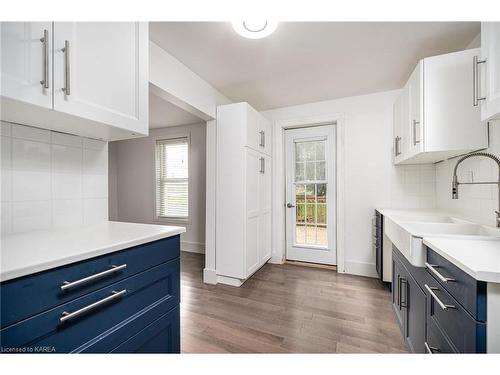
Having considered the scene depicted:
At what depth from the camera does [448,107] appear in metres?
1.63

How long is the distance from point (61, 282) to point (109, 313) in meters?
0.24

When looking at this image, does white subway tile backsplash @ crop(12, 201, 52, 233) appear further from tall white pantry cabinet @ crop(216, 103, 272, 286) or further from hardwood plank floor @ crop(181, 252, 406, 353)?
tall white pantry cabinet @ crop(216, 103, 272, 286)

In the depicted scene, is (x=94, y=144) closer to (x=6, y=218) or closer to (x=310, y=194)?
(x=6, y=218)

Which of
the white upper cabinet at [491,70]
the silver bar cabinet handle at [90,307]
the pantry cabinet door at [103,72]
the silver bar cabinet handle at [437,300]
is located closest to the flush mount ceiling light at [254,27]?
the pantry cabinet door at [103,72]

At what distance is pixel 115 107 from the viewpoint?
1138 mm

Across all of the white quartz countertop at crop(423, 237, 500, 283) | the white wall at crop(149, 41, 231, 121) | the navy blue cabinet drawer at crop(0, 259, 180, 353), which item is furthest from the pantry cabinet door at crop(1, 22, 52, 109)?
the white quartz countertop at crop(423, 237, 500, 283)

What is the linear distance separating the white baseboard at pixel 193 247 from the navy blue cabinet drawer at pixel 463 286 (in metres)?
3.57

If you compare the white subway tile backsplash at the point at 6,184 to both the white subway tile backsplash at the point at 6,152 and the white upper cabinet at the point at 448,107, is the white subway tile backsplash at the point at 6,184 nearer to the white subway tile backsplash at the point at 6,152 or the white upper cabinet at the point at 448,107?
the white subway tile backsplash at the point at 6,152

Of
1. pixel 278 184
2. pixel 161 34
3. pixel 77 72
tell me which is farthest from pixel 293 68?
pixel 77 72

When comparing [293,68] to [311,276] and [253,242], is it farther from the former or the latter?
[311,276]

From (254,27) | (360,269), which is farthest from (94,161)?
(360,269)

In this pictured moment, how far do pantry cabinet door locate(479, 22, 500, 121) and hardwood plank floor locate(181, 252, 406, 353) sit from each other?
1556 mm

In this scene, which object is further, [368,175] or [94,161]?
[368,175]
